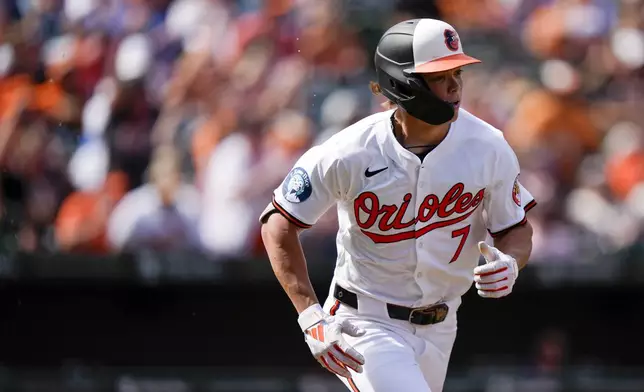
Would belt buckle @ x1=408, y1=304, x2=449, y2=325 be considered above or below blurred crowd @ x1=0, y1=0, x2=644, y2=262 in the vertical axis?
above

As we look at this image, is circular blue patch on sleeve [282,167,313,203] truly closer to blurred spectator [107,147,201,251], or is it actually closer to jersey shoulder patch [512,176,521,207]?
jersey shoulder patch [512,176,521,207]

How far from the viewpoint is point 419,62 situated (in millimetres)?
4422

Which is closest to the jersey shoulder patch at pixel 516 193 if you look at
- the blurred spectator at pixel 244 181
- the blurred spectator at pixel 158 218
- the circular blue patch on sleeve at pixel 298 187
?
the circular blue patch on sleeve at pixel 298 187

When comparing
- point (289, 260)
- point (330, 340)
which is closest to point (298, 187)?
point (289, 260)

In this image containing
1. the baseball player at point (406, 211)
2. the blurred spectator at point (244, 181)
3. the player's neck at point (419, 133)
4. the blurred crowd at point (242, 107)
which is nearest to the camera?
the baseball player at point (406, 211)

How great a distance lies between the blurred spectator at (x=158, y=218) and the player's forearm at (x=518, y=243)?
3.66 m

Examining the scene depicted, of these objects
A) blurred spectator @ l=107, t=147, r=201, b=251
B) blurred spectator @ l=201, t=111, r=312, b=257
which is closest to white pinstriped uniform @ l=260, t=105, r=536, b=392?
blurred spectator @ l=201, t=111, r=312, b=257

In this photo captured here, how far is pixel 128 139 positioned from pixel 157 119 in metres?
0.28

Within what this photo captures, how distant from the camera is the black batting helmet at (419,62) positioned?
4398 millimetres

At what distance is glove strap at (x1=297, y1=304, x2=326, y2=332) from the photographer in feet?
14.2

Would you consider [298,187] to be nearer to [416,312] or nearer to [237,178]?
[416,312]

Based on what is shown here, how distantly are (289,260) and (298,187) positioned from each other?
0.94 ft

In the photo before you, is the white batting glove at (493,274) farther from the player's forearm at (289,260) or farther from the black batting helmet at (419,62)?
the player's forearm at (289,260)

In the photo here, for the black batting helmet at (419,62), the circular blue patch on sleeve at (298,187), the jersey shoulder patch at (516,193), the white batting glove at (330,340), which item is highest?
the black batting helmet at (419,62)
